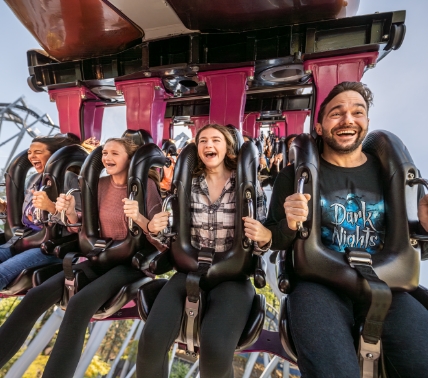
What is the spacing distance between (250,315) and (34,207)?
1.35 meters

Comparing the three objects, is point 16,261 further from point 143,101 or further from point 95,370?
point 95,370

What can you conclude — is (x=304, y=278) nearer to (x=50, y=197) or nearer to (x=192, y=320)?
(x=192, y=320)

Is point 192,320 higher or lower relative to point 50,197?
lower

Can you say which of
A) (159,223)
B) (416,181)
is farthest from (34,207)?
(416,181)

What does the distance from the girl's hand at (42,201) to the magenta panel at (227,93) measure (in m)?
1.12

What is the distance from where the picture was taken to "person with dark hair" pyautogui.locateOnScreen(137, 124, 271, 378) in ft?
2.50

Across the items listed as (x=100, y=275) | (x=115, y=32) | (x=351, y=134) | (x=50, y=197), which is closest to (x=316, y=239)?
(x=351, y=134)

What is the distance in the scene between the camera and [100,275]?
1.16 metres

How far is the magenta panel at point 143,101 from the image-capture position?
193 cm

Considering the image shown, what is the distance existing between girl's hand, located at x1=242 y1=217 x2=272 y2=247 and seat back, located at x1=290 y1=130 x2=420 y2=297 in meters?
0.11

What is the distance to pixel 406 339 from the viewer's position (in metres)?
0.67

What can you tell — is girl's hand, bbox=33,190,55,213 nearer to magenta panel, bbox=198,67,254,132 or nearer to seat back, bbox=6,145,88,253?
seat back, bbox=6,145,88,253

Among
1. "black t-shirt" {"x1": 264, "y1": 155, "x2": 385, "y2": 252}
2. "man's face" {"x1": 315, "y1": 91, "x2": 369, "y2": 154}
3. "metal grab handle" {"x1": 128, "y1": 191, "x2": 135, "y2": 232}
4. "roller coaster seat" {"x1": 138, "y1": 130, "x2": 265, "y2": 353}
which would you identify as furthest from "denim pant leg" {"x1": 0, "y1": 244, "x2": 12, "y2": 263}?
"man's face" {"x1": 315, "y1": 91, "x2": 369, "y2": 154}

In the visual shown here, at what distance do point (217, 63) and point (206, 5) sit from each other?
0.33 metres
